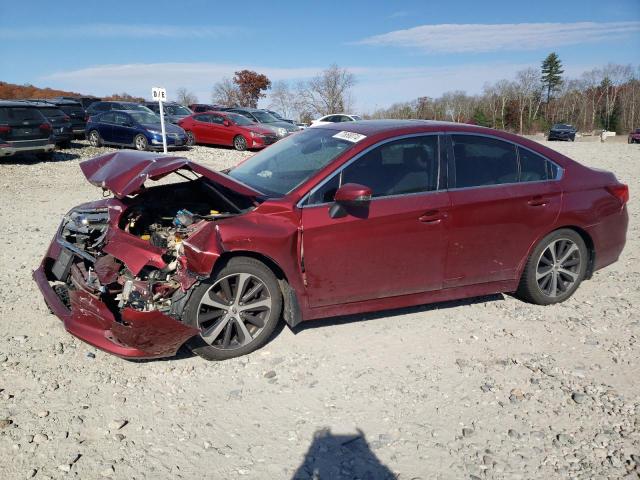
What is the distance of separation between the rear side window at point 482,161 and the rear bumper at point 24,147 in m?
13.6

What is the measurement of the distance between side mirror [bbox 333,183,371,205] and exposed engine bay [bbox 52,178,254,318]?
0.73m

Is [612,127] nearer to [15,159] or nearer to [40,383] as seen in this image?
[15,159]

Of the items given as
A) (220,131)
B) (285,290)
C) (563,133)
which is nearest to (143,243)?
(285,290)

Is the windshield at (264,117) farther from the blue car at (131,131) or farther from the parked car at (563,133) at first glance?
the parked car at (563,133)

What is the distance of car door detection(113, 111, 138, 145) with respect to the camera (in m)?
18.6

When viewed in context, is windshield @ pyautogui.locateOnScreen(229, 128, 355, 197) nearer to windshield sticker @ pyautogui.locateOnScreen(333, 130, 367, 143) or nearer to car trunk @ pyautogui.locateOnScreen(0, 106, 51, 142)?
windshield sticker @ pyautogui.locateOnScreen(333, 130, 367, 143)

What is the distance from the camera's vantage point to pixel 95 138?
19.6 meters

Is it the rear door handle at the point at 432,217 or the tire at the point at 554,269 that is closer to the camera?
the rear door handle at the point at 432,217

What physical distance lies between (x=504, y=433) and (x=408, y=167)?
217 cm

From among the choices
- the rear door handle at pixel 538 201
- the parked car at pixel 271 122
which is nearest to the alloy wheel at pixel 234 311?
the rear door handle at pixel 538 201

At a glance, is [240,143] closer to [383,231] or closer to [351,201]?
[383,231]

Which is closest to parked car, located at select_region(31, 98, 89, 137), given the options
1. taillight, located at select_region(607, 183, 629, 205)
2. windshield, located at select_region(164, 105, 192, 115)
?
windshield, located at select_region(164, 105, 192, 115)

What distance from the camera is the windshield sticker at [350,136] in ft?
13.9

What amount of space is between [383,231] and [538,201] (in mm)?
1628
